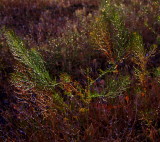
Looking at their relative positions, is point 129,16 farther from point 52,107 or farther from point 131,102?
point 52,107

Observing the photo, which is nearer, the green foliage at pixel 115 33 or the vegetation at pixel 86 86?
the vegetation at pixel 86 86

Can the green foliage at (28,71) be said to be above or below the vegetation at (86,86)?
above

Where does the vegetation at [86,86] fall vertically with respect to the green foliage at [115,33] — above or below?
below

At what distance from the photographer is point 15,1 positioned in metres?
6.83

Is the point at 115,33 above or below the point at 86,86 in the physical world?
above

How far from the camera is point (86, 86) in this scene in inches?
84.3

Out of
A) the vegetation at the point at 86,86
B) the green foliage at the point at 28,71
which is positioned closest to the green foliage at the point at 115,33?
the vegetation at the point at 86,86

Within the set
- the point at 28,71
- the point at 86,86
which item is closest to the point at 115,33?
the point at 86,86

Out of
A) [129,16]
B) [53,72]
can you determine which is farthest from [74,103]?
[129,16]

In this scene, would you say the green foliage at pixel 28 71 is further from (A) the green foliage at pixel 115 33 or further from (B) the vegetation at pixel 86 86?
(A) the green foliage at pixel 115 33

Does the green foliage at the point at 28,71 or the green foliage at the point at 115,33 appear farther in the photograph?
the green foliage at the point at 115,33

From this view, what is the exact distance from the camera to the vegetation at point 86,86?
84.0 inches

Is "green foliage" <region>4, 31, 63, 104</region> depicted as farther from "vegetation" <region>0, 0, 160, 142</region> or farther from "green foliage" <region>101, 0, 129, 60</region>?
"green foliage" <region>101, 0, 129, 60</region>

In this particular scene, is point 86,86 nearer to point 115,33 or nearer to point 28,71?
point 28,71
